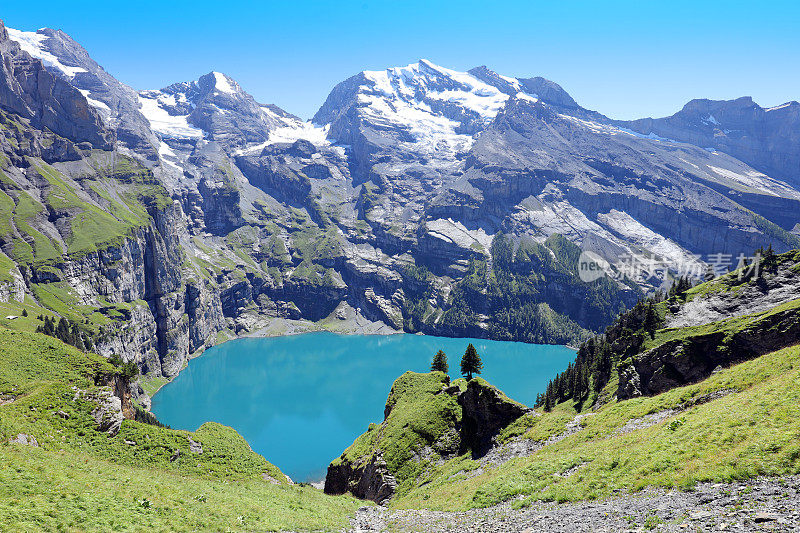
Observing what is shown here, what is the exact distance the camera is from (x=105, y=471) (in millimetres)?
26219

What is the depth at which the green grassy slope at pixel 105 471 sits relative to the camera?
61.5 feet

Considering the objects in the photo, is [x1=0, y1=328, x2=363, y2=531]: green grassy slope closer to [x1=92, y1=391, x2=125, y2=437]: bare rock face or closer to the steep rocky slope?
[x1=92, y1=391, x2=125, y2=437]: bare rock face

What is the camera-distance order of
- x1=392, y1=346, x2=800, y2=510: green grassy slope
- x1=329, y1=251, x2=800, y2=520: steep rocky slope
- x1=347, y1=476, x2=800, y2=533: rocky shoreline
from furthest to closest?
x1=392, y1=346, x2=800, y2=510: green grassy slope, x1=329, y1=251, x2=800, y2=520: steep rocky slope, x1=347, y1=476, x2=800, y2=533: rocky shoreline

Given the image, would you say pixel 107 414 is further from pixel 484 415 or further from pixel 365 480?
pixel 484 415

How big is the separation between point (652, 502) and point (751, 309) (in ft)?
186

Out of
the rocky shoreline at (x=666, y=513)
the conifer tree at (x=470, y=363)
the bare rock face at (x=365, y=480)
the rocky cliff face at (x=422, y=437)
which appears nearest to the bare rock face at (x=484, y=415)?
the rocky cliff face at (x=422, y=437)

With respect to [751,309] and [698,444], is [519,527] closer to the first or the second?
[698,444]

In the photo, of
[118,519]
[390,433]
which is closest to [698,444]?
[118,519]

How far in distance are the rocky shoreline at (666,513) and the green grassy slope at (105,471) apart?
10.3 meters

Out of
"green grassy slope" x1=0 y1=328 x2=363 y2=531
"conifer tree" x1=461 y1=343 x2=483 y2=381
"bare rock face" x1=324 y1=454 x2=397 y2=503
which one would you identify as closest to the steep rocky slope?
"bare rock face" x1=324 y1=454 x2=397 y2=503

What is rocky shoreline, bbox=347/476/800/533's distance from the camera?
1350cm

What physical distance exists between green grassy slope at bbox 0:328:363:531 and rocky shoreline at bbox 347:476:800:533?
10264 millimetres

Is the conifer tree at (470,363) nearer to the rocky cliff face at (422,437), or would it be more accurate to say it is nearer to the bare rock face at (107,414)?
the rocky cliff face at (422,437)

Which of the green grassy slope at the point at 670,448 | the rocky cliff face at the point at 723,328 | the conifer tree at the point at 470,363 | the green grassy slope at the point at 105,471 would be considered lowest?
the rocky cliff face at the point at 723,328
